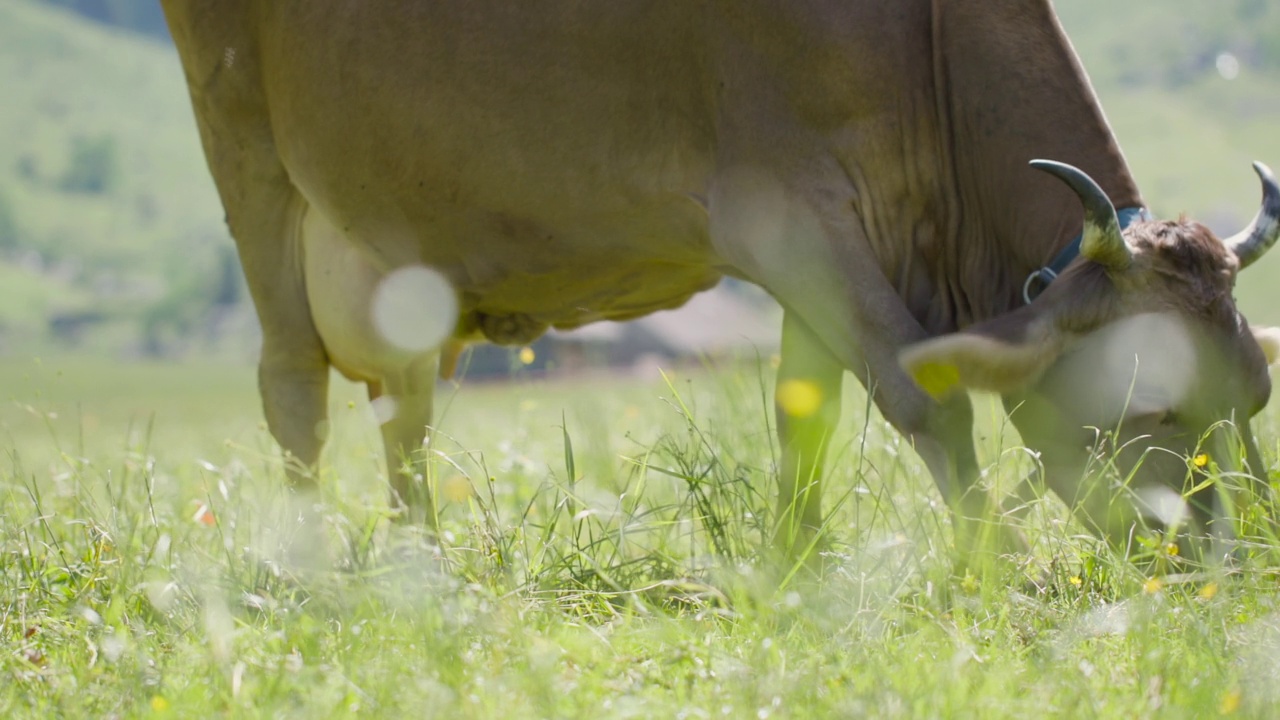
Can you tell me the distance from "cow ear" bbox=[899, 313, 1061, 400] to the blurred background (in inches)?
4285

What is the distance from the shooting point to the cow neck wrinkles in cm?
353

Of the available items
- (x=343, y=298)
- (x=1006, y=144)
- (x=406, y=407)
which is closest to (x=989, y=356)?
(x=1006, y=144)

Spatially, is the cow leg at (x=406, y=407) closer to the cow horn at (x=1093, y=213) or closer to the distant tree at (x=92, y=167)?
the cow horn at (x=1093, y=213)

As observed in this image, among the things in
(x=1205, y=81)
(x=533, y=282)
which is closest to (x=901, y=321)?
(x=533, y=282)

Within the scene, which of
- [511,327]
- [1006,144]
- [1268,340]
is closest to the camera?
[1268,340]

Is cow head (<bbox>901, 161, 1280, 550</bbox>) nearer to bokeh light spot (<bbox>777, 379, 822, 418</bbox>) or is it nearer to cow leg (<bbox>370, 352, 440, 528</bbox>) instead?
bokeh light spot (<bbox>777, 379, 822, 418</bbox>)

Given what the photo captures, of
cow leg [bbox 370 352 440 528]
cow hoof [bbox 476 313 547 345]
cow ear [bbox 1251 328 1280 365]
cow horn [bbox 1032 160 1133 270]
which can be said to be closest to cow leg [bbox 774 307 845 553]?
cow hoof [bbox 476 313 547 345]

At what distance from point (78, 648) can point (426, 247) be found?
2040 millimetres

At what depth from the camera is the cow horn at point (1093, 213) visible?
3092mm

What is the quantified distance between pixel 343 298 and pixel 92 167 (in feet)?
587

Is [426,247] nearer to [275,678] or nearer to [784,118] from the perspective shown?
[784,118]

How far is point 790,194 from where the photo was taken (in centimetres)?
363

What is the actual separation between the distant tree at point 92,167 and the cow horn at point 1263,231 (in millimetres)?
178778

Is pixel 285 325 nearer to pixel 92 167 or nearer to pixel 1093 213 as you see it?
pixel 1093 213
